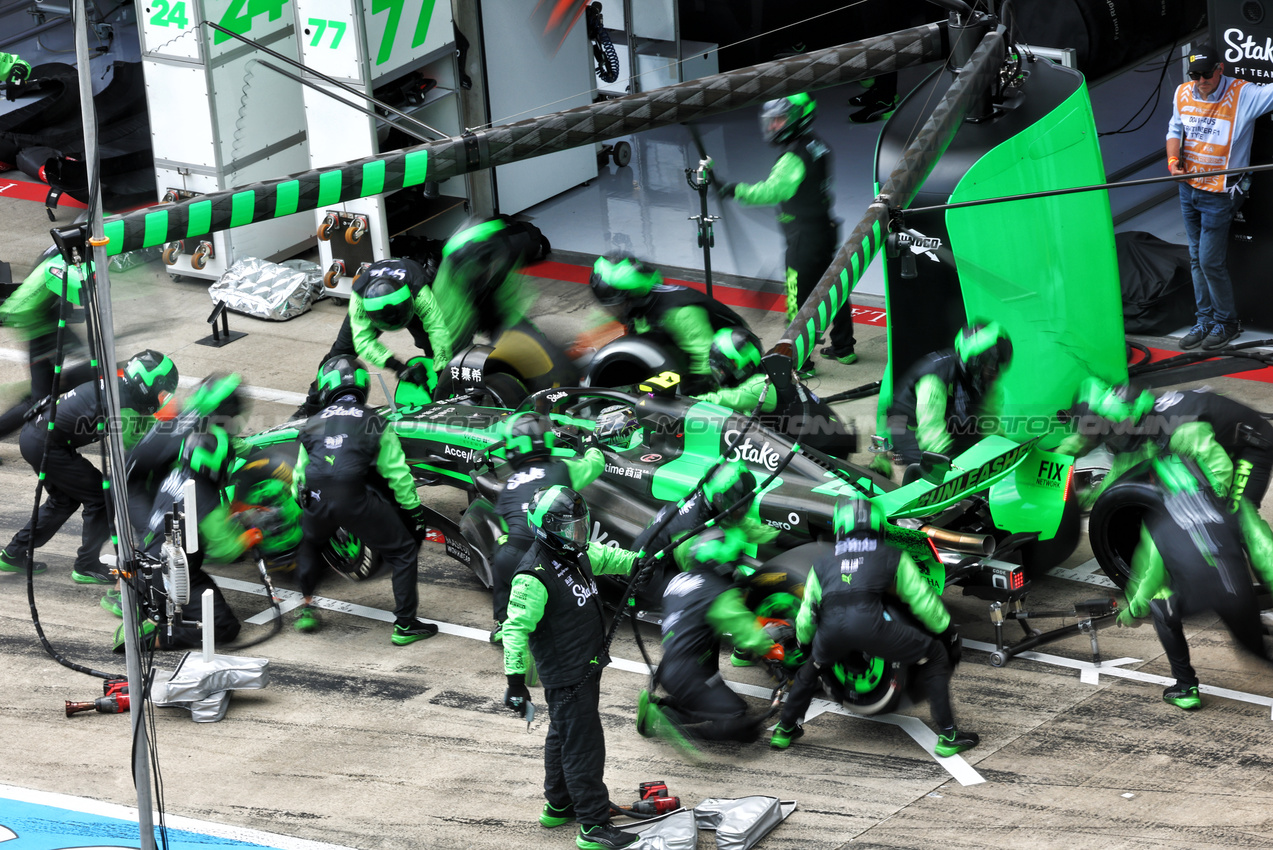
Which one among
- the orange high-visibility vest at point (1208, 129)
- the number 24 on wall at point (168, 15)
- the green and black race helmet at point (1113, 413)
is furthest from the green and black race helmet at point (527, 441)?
the number 24 on wall at point (168, 15)

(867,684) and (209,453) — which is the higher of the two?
(209,453)

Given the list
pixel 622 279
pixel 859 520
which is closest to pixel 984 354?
pixel 859 520

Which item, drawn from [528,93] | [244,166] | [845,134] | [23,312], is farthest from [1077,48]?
[23,312]

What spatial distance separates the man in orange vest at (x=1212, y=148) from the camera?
11.2 m

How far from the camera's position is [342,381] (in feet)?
29.0

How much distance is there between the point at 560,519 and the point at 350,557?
3.25 meters

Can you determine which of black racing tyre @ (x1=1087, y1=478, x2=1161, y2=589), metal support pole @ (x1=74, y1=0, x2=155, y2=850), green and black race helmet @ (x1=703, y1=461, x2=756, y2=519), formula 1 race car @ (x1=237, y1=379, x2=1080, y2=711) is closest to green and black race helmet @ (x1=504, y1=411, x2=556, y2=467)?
formula 1 race car @ (x1=237, y1=379, x2=1080, y2=711)

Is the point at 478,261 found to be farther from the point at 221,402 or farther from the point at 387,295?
the point at 221,402

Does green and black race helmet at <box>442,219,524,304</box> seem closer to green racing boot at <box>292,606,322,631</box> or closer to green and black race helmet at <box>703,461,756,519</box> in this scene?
green racing boot at <box>292,606,322,631</box>

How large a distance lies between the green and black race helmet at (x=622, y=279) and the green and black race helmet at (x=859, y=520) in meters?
3.29

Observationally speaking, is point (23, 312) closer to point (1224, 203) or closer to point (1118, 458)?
point (1118, 458)

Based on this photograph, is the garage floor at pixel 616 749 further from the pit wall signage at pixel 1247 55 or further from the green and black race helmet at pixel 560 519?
the pit wall signage at pixel 1247 55

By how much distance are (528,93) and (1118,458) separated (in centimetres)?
918

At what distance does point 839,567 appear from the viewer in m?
7.20
